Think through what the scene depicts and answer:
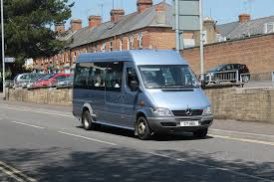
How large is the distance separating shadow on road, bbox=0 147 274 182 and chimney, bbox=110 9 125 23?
7431 centimetres

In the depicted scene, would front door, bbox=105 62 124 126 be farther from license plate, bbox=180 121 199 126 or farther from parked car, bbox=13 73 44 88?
parked car, bbox=13 73 44 88

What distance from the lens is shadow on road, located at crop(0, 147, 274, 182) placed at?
35.0ft

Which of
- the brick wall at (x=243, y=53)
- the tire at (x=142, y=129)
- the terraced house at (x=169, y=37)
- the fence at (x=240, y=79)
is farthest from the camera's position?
the terraced house at (x=169, y=37)

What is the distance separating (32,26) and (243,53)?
2619cm

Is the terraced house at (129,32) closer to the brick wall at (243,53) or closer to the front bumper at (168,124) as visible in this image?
the brick wall at (243,53)

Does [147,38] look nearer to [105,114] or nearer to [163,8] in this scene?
[163,8]

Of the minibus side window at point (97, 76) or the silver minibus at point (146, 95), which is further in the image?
the minibus side window at point (97, 76)

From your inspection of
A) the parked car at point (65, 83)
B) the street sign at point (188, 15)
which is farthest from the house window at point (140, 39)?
the street sign at point (188, 15)

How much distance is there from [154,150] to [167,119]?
83.6 inches

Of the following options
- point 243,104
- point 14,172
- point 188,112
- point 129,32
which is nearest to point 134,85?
point 188,112

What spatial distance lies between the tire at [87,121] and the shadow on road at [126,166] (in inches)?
239

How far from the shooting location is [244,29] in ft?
252

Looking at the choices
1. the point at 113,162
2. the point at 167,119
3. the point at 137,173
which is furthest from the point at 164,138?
the point at 137,173

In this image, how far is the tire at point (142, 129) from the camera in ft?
56.5
